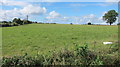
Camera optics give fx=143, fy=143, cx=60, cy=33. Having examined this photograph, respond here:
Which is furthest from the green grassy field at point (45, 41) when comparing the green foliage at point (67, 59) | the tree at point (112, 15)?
the tree at point (112, 15)

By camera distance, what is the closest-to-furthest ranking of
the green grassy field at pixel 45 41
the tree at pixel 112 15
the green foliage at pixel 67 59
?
the green foliage at pixel 67 59 < the green grassy field at pixel 45 41 < the tree at pixel 112 15

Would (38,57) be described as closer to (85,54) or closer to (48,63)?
(48,63)

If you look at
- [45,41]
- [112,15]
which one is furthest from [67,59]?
[112,15]

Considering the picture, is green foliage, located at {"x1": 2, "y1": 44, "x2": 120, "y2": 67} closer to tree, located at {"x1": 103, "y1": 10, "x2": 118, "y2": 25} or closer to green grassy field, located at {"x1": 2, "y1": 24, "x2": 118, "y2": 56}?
green grassy field, located at {"x1": 2, "y1": 24, "x2": 118, "y2": 56}

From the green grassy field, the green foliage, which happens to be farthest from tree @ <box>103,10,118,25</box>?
the green foliage

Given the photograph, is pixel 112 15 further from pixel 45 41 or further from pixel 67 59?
pixel 67 59

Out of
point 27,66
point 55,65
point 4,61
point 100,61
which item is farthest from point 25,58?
point 100,61

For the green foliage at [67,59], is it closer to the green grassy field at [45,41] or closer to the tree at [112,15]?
the green grassy field at [45,41]

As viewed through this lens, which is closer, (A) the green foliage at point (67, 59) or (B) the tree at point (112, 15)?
(A) the green foliage at point (67, 59)

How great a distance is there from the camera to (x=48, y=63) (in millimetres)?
4340

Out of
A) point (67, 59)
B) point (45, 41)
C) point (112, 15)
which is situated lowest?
point (67, 59)

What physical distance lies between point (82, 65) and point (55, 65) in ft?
2.69

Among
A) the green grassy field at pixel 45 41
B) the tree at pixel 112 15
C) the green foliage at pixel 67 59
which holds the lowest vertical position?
the green foliage at pixel 67 59

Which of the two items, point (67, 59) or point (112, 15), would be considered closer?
point (67, 59)
